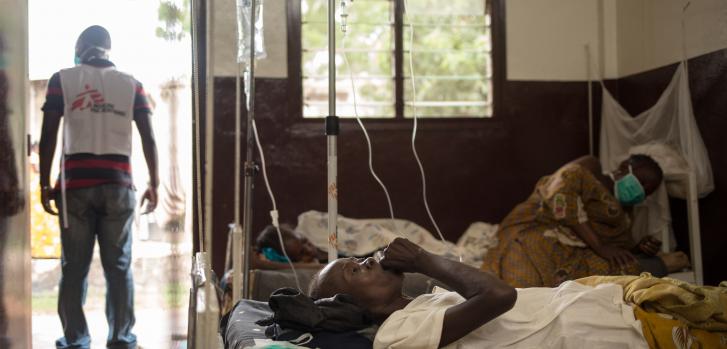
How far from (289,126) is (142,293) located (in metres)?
1.70

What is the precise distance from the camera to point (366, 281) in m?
2.33

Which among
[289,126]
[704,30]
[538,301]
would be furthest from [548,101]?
[538,301]

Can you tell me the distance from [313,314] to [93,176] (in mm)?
1917

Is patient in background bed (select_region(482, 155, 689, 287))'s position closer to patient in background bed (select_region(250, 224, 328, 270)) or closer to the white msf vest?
patient in background bed (select_region(250, 224, 328, 270))

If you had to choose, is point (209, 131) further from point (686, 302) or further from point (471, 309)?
point (686, 302)

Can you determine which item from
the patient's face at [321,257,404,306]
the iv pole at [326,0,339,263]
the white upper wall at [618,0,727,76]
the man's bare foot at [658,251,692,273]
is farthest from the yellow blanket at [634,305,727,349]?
the white upper wall at [618,0,727,76]

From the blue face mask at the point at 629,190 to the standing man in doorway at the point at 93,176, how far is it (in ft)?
8.87

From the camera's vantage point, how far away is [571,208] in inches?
180

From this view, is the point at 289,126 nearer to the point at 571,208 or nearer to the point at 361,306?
the point at 571,208

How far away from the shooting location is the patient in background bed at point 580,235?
4539mm

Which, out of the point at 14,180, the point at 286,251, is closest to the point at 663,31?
the point at 286,251

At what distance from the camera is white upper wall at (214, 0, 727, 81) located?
5.47 meters

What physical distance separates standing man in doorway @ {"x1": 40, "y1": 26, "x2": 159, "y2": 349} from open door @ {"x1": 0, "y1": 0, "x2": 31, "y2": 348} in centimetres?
143

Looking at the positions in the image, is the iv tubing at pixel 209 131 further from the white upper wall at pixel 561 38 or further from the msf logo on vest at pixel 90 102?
the white upper wall at pixel 561 38
